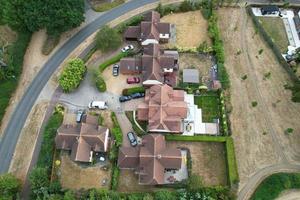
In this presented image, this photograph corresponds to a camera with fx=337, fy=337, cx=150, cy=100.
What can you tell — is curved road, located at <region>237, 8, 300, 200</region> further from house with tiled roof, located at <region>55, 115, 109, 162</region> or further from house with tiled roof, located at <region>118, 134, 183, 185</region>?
house with tiled roof, located at <region>55, 115, 109, 162</region>

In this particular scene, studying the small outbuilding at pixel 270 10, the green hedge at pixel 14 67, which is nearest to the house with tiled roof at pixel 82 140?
the green hedge at pixel 14 67

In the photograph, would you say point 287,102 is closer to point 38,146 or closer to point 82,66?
point 82,66

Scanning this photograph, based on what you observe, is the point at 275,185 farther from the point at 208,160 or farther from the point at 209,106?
the point at 209,106

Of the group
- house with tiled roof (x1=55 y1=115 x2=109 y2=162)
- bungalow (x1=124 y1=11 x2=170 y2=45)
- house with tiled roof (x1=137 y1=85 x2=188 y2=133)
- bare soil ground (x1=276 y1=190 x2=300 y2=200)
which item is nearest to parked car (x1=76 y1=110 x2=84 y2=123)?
house with tiled roof (x1=55 y1=115 x2=109 y2=162)

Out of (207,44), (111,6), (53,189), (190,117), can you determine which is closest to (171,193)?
(190,117)

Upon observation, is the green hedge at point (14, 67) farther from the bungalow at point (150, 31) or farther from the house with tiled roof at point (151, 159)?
the house with tiled roof at point (151, 159)

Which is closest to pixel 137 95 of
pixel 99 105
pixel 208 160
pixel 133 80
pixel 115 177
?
pixel 133 80

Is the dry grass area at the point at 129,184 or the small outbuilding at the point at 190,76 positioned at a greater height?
the small outbuilding at the point at 190,76
